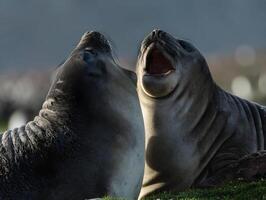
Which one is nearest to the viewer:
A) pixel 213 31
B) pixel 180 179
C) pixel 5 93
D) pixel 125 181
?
pixel 125 181

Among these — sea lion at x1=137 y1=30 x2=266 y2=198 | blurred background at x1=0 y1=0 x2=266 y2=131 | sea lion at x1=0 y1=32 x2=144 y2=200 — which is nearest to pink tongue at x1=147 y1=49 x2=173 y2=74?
sea lion at x1=137 y1=30 x2=266 y2=198

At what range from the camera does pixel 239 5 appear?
13600 cm

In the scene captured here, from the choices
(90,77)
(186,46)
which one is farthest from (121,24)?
(90,77)

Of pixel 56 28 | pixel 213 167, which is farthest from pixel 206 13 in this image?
pixel 213 167

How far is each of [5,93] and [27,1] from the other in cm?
8610

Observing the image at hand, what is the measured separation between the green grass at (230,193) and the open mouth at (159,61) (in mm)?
1629

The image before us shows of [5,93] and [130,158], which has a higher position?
[130,158]

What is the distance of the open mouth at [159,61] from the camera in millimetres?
13562

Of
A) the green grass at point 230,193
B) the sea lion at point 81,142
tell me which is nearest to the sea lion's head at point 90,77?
the sea lion at point 81,142

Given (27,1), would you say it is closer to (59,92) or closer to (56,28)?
(56,28)

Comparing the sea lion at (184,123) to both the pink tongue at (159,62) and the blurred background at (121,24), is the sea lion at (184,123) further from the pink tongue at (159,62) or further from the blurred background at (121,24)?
the blurred background at (121,24)

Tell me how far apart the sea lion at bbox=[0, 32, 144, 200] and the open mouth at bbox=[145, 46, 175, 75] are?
1.22 metres

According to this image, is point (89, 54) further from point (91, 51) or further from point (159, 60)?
point (159, 60)

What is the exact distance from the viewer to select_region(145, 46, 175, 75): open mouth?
13.6 meters
